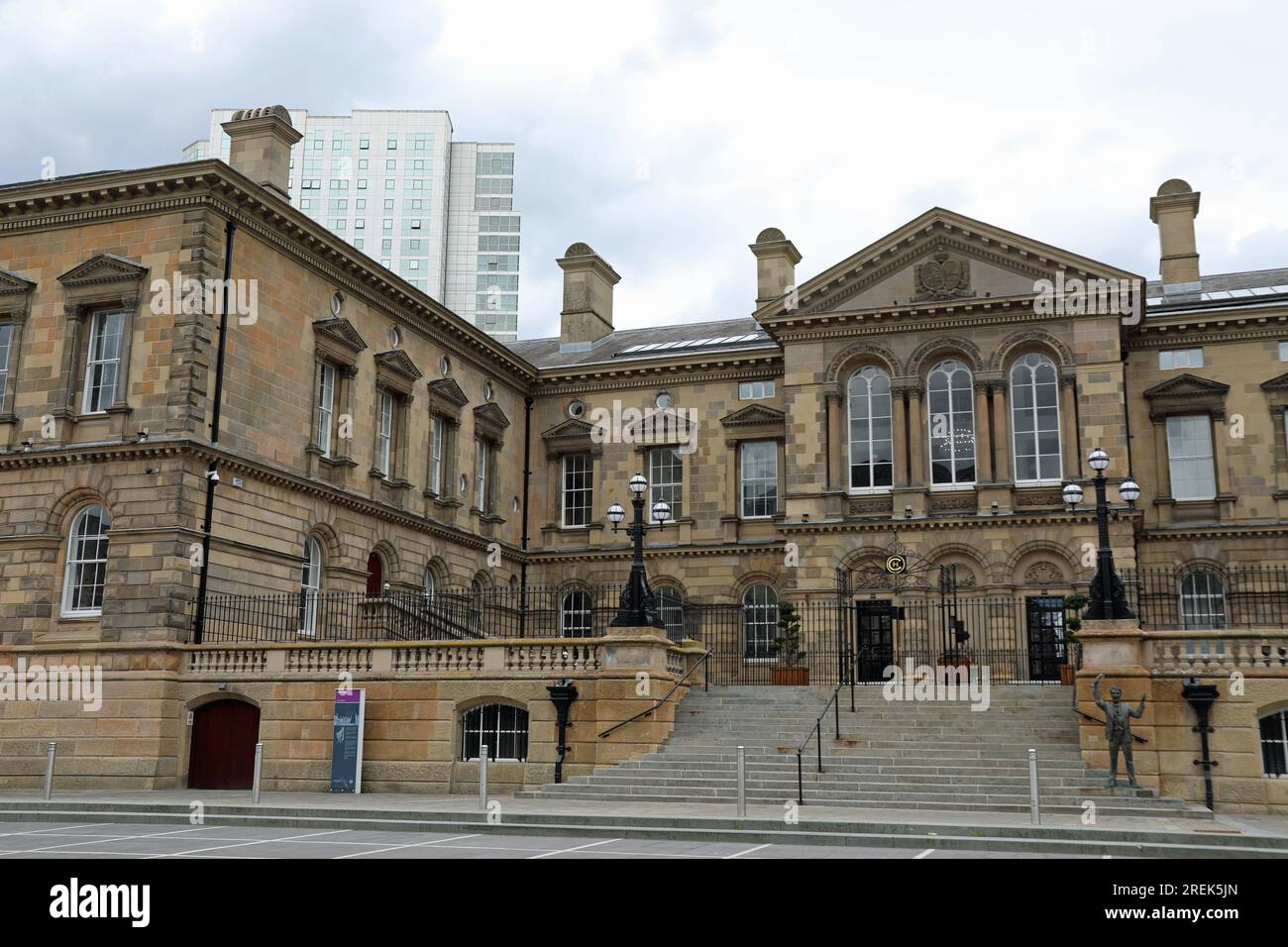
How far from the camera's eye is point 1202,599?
35.2m

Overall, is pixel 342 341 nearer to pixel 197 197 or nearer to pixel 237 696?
pixel 197 197

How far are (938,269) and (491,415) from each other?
1430 cm

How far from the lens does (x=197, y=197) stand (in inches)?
1060

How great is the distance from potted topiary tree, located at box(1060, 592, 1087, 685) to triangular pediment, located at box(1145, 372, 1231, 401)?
782cm

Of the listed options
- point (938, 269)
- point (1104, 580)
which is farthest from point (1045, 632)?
point (1104, 580)

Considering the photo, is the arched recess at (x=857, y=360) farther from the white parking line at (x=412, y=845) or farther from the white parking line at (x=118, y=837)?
the white parking line at (x=118, y=837)

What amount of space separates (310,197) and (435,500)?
3417 inches

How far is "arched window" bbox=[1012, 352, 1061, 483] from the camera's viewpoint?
34.4 metres

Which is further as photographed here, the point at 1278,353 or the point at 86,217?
the point at 1278,353

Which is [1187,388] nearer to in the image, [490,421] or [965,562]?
[965,562]

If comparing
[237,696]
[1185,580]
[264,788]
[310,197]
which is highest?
[310,197]

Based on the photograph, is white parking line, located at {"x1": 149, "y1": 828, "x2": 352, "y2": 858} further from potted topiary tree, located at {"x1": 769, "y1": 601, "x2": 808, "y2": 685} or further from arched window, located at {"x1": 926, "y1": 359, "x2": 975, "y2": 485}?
arched window, located at {"x1": 926, "y1": 359, "x2": 975, "y2": 485}

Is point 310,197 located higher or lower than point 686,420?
higher
